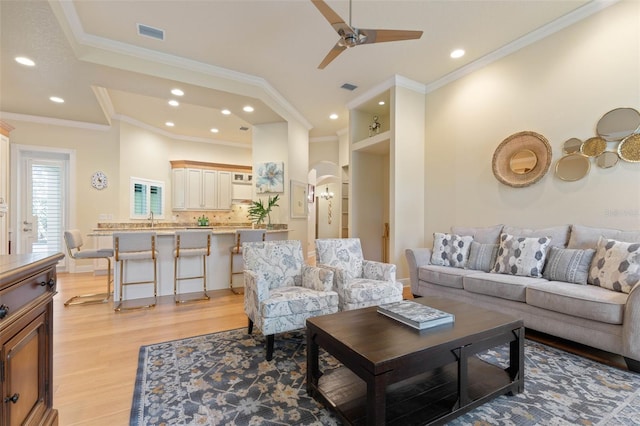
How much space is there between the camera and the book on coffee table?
1.78 metres

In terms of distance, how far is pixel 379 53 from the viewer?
4.06 meters

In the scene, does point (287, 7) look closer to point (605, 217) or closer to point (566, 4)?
point (566, 4)

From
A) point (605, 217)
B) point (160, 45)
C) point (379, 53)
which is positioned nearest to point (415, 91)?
point (379, 53)

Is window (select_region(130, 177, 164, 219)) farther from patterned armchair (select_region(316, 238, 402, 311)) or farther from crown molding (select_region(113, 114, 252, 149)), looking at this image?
patterned armchair (select_region(316, 238, 402, 311))

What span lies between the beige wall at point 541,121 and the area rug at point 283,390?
70.0 inches

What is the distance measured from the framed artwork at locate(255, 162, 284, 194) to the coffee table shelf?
4.41m

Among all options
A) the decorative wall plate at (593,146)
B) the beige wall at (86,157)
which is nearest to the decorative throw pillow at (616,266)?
the decorative wall plate at (593,146)

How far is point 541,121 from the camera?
3617mm

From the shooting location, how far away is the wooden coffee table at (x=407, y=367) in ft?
4.69

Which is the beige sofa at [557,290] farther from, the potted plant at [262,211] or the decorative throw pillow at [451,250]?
the potted plant at [262,211]

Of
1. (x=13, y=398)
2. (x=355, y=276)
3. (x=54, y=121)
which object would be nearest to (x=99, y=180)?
(x=54, y=121)

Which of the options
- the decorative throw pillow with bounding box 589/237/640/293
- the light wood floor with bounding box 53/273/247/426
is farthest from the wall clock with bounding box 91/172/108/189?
the decorative throw pillow with bounding box 589/237/640/293

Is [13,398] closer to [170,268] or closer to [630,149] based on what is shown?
[170,268]

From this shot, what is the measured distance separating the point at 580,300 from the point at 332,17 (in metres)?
3.06
